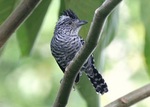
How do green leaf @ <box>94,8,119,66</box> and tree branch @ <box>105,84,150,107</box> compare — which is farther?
green leaf @ <box>94,8,119,66</box>

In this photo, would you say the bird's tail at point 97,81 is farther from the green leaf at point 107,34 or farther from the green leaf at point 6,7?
the green leaf at point 6,7

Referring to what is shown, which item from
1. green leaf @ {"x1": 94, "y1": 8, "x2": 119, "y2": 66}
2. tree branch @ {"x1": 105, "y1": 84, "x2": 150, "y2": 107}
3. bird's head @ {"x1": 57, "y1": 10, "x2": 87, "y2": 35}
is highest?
bird's head @ {"x1": 57, "y1": 10, "x2": 87, "y2": 35}

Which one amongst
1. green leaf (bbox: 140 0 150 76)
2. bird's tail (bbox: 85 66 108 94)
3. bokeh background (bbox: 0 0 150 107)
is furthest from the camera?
bokeh background (bbox: 0 0 150 107)

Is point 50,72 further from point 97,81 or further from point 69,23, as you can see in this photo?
point 97,81

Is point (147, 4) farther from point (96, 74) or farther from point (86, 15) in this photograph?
point (96, 74)

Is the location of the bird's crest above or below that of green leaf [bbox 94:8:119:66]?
above

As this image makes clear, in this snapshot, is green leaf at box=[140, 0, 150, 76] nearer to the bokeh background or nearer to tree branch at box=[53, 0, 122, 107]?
tree branch at box=[53, 0, 122, 107]

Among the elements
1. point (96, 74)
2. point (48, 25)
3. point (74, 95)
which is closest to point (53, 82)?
point (74, 95)

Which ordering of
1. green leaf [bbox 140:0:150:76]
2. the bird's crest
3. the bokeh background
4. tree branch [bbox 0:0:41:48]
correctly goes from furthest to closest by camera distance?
the bokeh background < the bird's crest < green leaf [bbox 140:0:150:76] < tree branch [bbox 0:0:41:48]

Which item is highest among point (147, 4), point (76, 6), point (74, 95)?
point (76, 6)

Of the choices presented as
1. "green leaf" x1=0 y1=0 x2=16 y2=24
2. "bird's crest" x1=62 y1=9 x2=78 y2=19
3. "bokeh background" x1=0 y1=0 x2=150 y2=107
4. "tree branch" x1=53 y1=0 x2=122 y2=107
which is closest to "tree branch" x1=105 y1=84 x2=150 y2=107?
"tree branch" x1=53 y1=0 x2=122 y2=107
